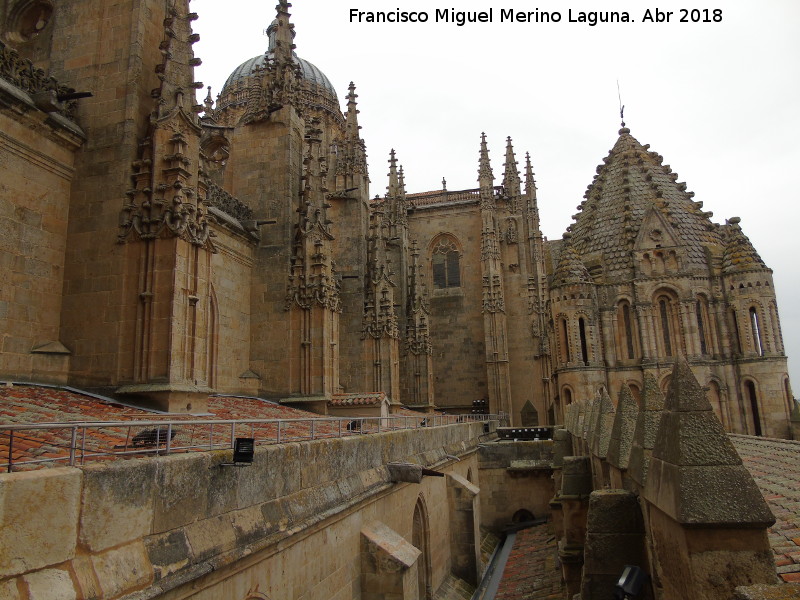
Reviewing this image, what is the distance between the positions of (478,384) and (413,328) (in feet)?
26.4

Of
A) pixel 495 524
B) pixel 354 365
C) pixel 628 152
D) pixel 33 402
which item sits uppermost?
pixel 628 152

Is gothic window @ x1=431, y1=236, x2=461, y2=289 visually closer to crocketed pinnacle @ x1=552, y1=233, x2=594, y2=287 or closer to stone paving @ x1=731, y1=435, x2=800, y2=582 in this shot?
crocketed pinnacle @ x1=552, y1=233, x2=594, y2=287

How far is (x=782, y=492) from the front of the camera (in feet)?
20.7

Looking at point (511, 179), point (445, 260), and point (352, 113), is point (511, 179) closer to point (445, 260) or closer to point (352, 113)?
point (445, 260)

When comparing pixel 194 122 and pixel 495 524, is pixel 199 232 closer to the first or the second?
pixel 194 122

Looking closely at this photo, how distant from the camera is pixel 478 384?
1500 inches

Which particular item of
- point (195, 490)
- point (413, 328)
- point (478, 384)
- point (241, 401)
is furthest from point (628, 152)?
point (195, 490)

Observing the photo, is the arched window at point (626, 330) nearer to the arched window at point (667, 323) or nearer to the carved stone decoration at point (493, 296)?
the arched window at point (667, 323)

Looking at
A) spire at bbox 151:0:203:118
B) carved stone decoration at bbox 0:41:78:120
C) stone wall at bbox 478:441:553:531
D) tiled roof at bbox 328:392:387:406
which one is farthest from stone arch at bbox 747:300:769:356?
carved stone decoration at bbox 0:41:78:120

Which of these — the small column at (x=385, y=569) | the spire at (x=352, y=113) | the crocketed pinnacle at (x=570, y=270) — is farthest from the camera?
the spire at (x=352, y=113)

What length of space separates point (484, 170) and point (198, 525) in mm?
36587

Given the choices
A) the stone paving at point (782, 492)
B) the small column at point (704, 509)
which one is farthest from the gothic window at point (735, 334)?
the small column at point (704, 509)

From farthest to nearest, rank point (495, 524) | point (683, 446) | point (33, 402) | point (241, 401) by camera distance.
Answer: point (495, 524) → point (241, 401) → point (33, 402) → point (683, 446)

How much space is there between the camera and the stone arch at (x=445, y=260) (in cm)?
4128
